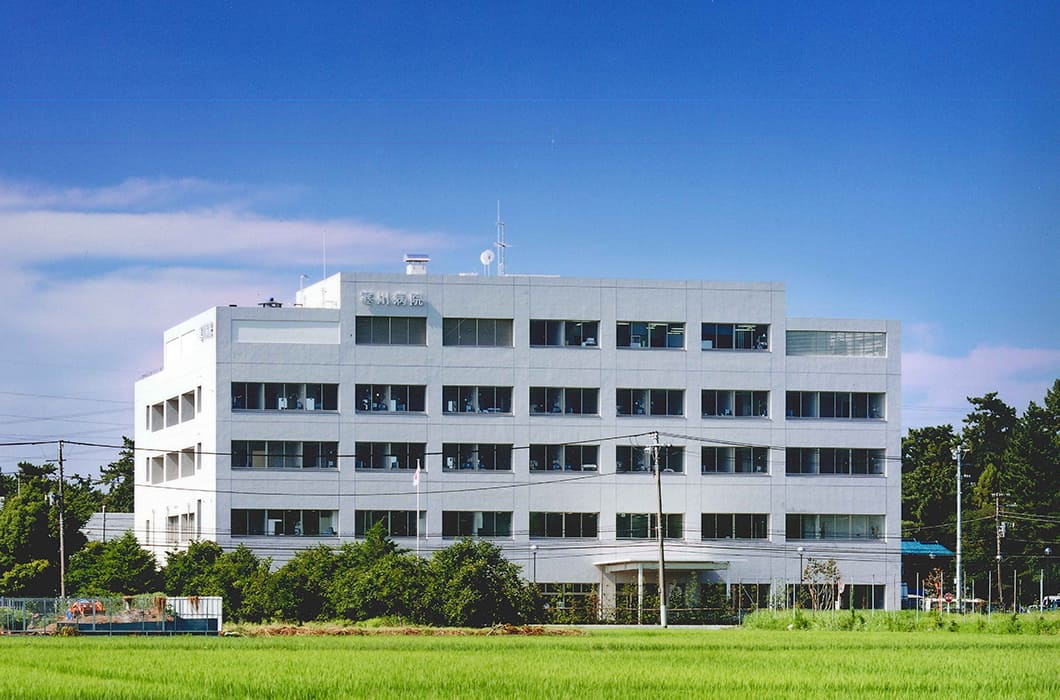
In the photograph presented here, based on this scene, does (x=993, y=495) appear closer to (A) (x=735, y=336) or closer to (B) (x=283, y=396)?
(A) (x=735, y=336)

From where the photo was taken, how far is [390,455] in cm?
8762

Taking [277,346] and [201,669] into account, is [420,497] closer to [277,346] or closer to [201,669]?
[277,346]

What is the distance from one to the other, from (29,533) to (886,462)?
46538mm

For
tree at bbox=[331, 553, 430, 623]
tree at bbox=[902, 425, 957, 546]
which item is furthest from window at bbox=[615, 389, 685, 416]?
tree at bbox=[902, 425, 957, 546]

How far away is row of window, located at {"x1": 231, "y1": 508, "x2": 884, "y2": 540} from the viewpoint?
283 feet

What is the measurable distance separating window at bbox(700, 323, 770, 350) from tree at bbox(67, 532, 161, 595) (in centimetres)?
3217

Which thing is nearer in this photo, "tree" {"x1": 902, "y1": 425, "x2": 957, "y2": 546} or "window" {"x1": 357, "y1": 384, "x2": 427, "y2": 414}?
"window" {"x1": 357, "y1": 384, "x2": 427, "y2": 414}

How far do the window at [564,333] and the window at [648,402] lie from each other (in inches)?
132

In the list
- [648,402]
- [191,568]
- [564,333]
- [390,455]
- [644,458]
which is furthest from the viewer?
[648,402]

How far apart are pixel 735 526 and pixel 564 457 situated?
10331mm

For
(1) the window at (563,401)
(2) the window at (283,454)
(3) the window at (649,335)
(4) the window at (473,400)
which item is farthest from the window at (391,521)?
(3) the window at (649,335)

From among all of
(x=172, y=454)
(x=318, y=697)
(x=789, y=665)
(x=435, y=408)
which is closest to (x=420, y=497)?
(x=435, y=408)

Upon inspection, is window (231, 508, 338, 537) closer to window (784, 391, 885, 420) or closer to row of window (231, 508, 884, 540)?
row of window (231, 508, 884, 540)

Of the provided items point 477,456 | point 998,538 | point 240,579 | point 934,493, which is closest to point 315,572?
point 240,579
